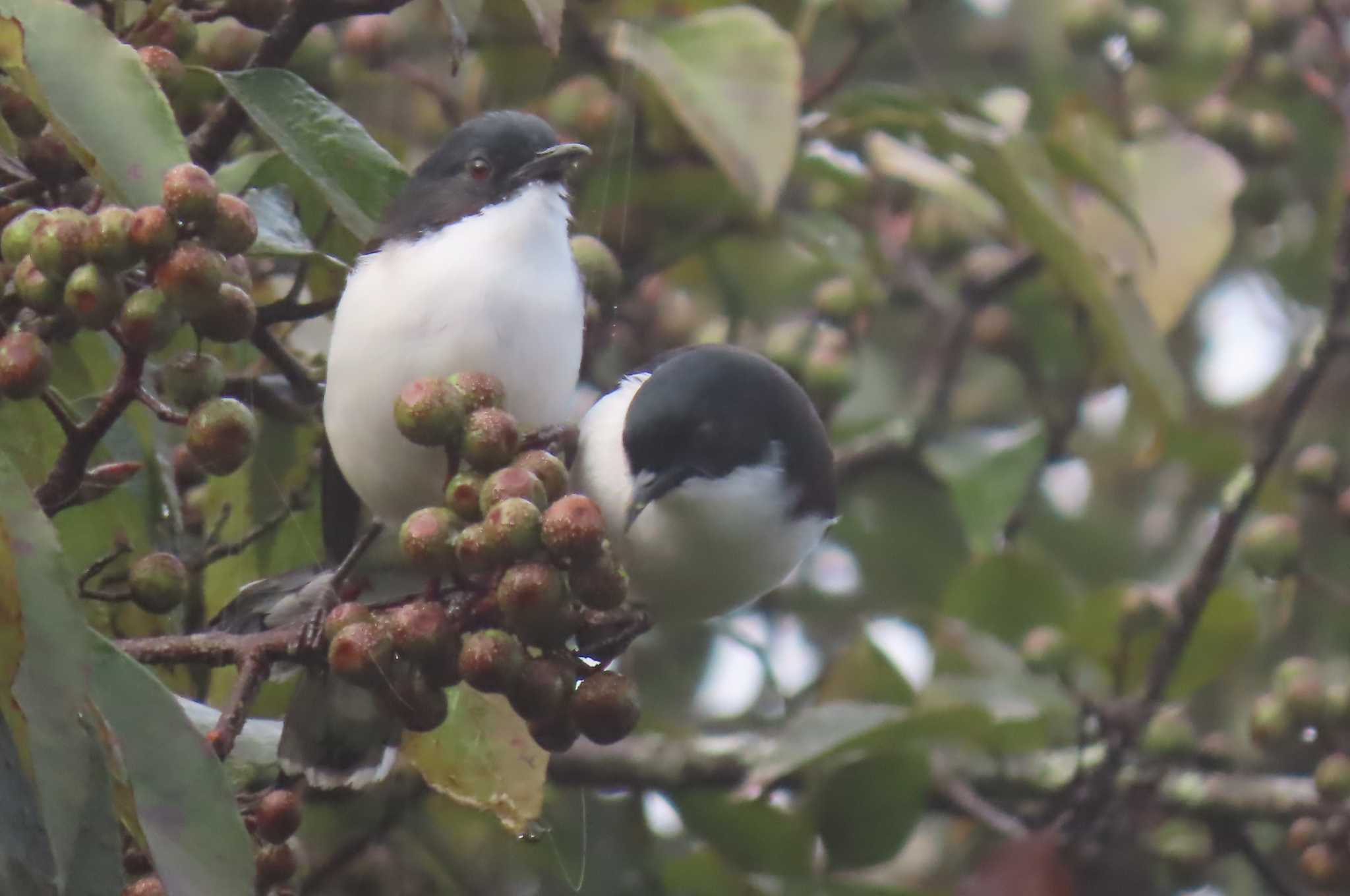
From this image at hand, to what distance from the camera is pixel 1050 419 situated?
3.76 meters

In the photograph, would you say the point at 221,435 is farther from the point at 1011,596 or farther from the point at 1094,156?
the point at 1011,596

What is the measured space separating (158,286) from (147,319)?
0.03 meters

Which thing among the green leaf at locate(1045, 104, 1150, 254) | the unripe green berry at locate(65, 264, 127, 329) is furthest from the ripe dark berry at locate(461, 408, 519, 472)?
the green leaf at locate(1045, 104, 1150, 254)

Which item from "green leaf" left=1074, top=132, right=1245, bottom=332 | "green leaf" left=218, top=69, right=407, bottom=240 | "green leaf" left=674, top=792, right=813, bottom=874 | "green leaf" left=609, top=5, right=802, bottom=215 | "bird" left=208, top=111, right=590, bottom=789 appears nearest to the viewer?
"green leaf" left=218, top=69, right=407, bottom=240

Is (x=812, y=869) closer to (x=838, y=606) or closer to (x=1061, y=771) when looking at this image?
(x=1061, y=771)

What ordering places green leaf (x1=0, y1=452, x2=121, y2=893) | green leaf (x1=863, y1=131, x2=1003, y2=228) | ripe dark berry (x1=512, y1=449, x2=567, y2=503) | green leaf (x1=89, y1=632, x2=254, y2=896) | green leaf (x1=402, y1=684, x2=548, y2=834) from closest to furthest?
1. green leaf (x1=0, y1=452, x2=121, y2=893)
2. green leaf (x1=89, y1=632, x2=254, y2=896)
3. ripe dark berry (x1=512, y1=449, x2=567, y2=503)
4. green leaf (x1=402, y1=684, x2=548, y2=834)
5. green leaf (x1=863, y1=131, x2=1003, y2=228)

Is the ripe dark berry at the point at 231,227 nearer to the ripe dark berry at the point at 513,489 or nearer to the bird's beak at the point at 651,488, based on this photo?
the ripe dark berry at the point at 513,489

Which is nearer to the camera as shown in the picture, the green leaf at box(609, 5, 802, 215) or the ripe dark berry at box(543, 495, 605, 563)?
the ripe dark berry at box(543, 495, 605, 563)

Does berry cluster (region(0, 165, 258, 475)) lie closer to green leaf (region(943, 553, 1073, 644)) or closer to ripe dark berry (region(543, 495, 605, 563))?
ripe dark berry (region(543, 495, 605, 563))

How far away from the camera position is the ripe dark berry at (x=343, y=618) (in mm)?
1729

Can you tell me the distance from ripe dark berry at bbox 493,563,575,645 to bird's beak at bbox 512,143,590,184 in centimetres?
90

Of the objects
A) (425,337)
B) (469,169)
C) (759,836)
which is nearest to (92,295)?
(425,337)

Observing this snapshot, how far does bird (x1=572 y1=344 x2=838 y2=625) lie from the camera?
241cm

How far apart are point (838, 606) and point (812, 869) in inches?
40.7
